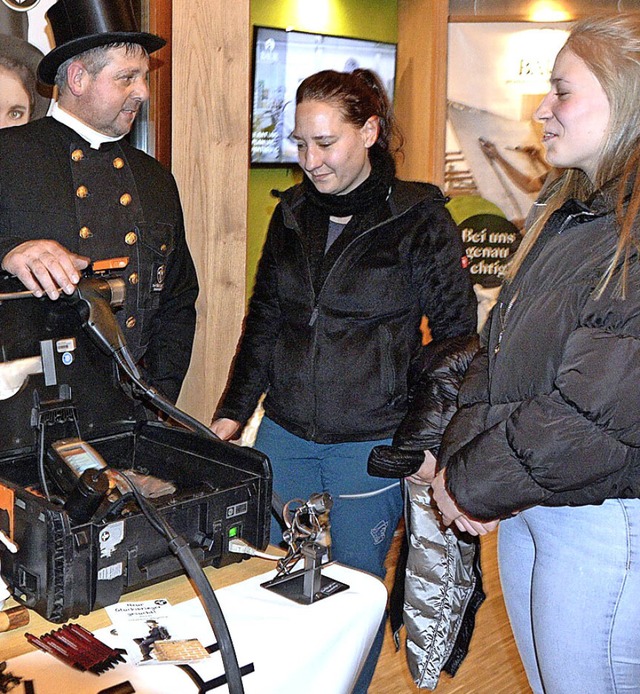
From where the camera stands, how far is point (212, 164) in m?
2.72

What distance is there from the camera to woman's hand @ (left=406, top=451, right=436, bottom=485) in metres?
1.91

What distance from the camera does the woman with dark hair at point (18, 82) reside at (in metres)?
2.40

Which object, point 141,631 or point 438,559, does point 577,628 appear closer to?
point 438,559

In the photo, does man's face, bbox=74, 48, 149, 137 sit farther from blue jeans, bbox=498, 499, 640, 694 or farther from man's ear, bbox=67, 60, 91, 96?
blue jeans, bbox=498, 499, 640, 694

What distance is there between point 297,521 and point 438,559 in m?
0.57

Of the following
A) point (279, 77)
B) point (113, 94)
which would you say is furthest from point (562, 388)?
point (279, 77)

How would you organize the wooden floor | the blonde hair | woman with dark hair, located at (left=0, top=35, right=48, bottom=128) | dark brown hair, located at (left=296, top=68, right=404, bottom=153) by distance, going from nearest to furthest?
the blonde hair → dark brown hair, located at (left=296, top=68, right=404, bottom=153) → woman with dark hair, located at (left=0, top=35, right=48, bottom=128) → the wooden floor

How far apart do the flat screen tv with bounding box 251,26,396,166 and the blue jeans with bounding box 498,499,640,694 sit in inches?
97.7

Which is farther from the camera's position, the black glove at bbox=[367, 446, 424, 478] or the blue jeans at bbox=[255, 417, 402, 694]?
the blue jeans at bbox=[255, 417, 402, 694]

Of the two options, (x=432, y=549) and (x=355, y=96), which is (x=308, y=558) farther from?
(x=355, y=96)

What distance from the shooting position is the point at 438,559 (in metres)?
1.91

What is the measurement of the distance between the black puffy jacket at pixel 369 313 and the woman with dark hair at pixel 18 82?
0.87m

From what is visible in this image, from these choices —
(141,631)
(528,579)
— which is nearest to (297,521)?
(141,631)

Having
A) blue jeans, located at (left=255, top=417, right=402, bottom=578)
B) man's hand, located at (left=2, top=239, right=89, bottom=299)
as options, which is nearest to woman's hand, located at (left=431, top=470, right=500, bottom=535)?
blue jeans, located at (left=255, top=417, right=402, bottom=578)
